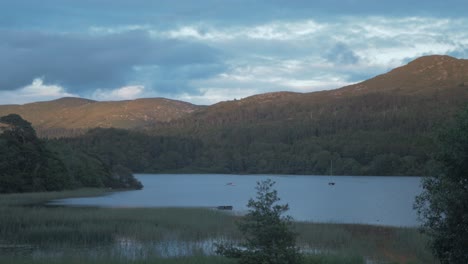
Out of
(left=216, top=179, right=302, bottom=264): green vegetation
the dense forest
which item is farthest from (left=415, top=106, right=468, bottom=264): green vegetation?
the dense forest

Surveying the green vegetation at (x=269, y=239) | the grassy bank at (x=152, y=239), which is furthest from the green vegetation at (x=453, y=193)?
the grassy bank at (x=152, y=239)

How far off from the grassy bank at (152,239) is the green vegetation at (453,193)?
6.00m

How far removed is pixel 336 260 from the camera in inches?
1080

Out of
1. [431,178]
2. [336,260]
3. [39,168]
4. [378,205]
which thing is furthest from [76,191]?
[431,178]

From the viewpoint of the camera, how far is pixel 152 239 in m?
35.7

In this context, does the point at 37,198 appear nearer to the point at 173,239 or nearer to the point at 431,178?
the point at 173,239

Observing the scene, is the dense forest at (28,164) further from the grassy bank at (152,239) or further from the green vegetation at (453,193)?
the green vegetation at (453,193)

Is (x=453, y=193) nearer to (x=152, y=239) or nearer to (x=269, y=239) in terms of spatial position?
(x=269, y=239)

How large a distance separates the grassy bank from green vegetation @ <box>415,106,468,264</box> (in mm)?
6002

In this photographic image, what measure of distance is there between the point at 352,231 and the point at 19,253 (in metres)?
22.8

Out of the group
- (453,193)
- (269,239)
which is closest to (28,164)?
(269,239)

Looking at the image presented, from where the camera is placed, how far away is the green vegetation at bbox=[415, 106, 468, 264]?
19.2 meters

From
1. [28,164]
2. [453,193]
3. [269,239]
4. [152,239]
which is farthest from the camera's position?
[28,164]

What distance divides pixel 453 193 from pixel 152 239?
20.3m
